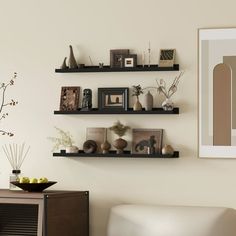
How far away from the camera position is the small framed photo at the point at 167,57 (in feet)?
15.0

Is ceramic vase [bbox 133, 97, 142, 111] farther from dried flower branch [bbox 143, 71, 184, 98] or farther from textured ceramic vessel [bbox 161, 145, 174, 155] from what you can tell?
textured ceramic vessel [bbox 161, 145, 174, 155]

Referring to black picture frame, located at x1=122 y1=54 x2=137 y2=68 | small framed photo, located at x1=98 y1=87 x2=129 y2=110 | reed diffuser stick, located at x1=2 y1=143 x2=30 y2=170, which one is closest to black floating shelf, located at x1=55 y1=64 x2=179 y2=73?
black picture frame, located at x1=122 y1=54 x2=137 y2=68

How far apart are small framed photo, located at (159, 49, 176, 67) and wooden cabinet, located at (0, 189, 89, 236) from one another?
1.09 metres

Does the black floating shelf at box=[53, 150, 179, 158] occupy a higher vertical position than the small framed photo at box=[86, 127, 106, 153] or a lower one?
lower

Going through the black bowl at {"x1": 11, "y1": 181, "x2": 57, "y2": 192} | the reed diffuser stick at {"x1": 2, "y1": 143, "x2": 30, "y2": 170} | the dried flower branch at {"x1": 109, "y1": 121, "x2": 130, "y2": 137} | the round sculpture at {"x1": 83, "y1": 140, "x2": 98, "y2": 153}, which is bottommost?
the black bowl at {"x1": 11, "y1": 181, "x2": 57, "y2": 192}

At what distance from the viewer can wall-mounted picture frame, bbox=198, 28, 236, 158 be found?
4492 millimetres

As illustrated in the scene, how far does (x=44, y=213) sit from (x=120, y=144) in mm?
784

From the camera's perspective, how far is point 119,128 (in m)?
4.61

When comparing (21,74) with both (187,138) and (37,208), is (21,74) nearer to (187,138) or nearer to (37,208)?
(37,208)

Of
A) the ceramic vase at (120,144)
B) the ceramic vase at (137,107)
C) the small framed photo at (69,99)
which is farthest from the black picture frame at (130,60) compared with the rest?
the ceramic vase at (120,144)

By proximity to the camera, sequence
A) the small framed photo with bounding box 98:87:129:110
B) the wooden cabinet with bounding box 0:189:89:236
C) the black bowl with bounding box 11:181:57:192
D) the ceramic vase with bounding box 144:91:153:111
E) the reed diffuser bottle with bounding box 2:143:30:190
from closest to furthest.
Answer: the wooden cabinet with bounding box 0:189:89:236
the black bowl with bounding box 11:181:57:192
the ceramic vase with bounding box 144:91:153:111
the small framed photo with bounding box 98:87:129:110
the reed diffuser bottle with bounding box 2:143:30:190

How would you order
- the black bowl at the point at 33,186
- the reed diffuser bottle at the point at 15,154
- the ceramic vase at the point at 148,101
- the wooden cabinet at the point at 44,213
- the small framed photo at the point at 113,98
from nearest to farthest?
1. the wooden cabinet at the point at 44,213
2. the black bowl at the point at 33,186
3. the ceramic vase at the point at 148,101
4. the small framed photo at the point at 113,98
5. the reed diffuser bottle at the point at 15,154

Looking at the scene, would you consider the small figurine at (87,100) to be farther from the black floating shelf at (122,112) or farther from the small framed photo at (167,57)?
the small framed photo at (167,57)

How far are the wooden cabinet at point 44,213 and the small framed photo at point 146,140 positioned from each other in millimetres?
500
